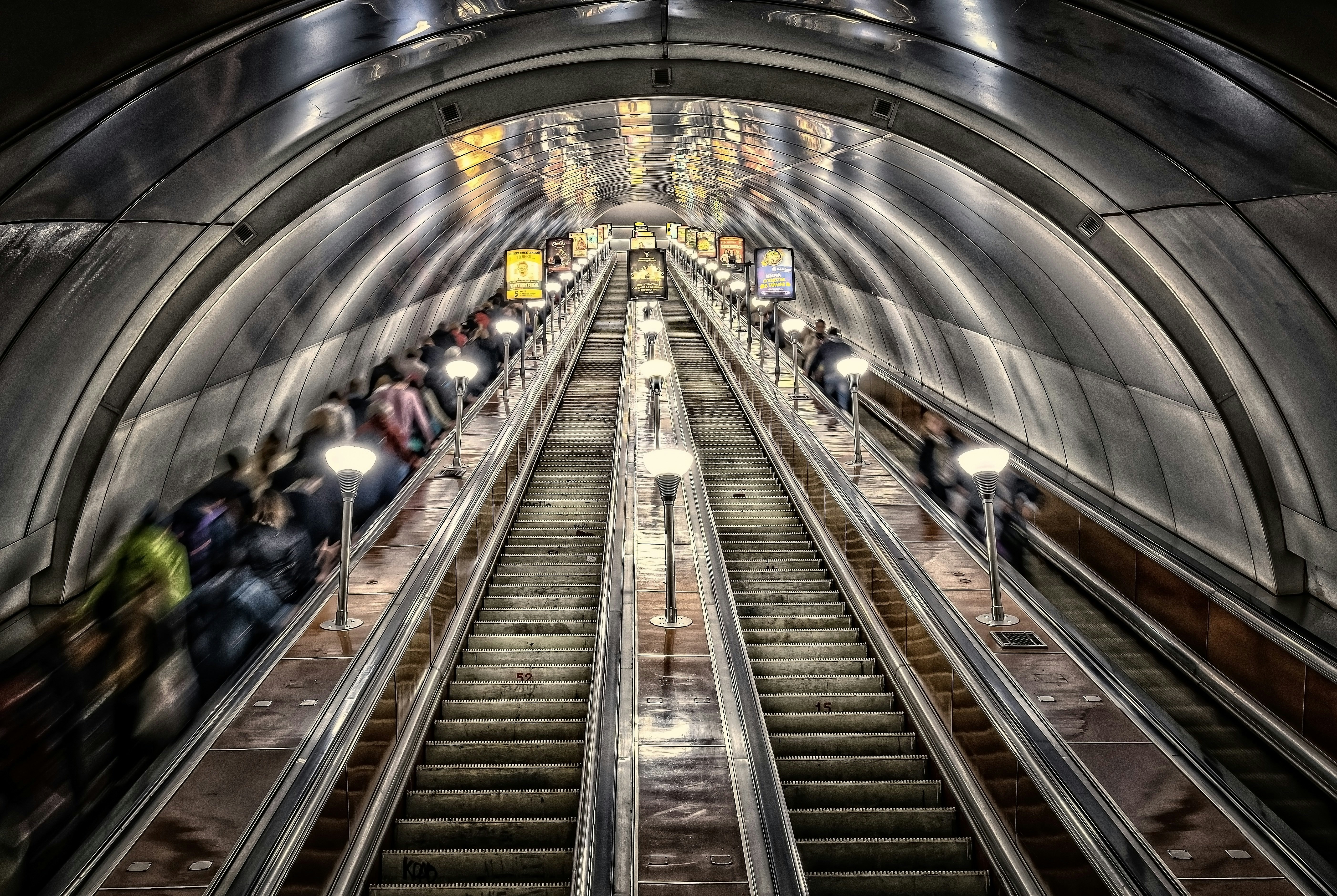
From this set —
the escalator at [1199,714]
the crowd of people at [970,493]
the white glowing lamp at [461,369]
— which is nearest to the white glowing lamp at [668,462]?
the escalator at [1199,714]

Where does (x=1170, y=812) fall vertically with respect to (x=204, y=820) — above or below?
below

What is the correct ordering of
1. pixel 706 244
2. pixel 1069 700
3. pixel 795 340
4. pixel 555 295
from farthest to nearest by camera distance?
pixel 706 244
pixel 555 295
pixel 795 340
pixel 1069 700

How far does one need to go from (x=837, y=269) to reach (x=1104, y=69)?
17.6m

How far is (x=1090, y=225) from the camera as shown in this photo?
817 centimetres

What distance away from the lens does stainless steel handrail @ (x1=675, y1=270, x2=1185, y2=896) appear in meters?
4.28

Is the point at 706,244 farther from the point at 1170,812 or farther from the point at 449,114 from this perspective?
the point at 1170,812

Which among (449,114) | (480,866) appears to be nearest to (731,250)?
(449,114)

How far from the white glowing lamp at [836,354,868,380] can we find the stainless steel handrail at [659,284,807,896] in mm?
2794

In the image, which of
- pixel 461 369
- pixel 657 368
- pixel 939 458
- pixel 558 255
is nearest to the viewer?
pixel 939 458

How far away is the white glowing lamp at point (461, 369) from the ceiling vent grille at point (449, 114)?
120 inches

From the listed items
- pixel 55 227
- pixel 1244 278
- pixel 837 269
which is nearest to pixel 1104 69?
pixel 1244 278

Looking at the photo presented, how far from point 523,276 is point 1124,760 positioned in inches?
735

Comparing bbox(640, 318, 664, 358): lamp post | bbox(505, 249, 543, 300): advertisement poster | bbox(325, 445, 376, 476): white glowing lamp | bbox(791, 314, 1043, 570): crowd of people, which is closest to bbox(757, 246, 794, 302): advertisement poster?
bbox(640, 318, 664, 358): lamp post

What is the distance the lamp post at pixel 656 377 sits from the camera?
13750 mm
